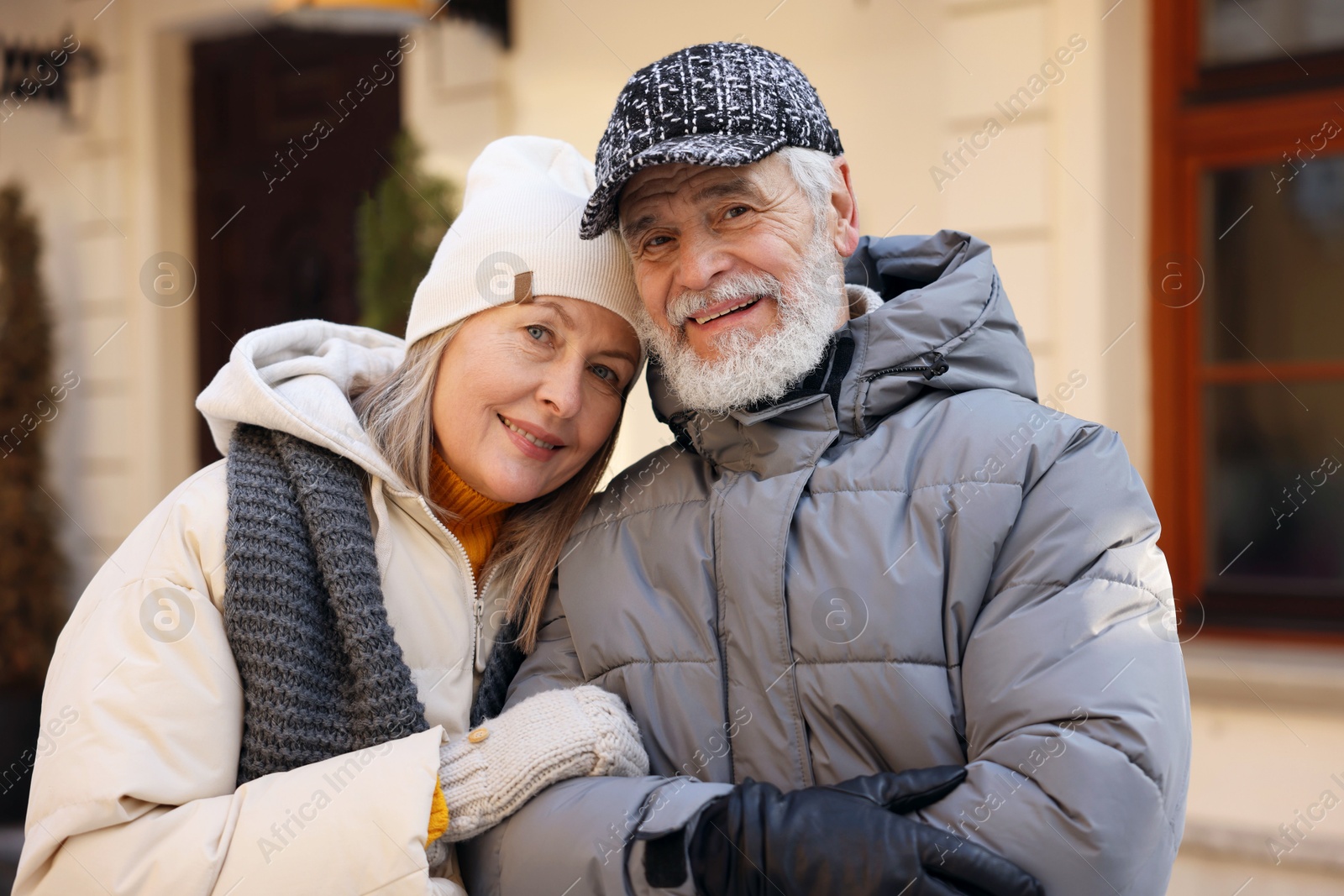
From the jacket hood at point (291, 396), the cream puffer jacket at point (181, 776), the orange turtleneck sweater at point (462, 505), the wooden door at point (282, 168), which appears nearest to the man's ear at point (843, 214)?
the orange turtleneck sweater at point (462, 505)

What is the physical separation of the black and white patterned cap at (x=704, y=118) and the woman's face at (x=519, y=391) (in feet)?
0.53

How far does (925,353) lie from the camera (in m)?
1.63

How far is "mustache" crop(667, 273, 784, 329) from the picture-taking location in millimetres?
1734

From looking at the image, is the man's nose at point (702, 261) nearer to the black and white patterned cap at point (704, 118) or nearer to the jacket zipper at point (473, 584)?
the black and white patterned cap at point (704, 118)

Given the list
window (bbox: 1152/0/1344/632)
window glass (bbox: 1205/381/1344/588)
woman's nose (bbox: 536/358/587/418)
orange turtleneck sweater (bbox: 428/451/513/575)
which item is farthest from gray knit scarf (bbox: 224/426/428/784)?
window glass (bbox: 1205/381/1344/588)

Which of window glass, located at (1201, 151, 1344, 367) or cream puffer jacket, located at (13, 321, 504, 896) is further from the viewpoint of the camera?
window glass, located at (1201, 151, 1344, 367)

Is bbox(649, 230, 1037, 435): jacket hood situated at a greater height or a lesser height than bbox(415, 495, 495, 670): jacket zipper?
greater

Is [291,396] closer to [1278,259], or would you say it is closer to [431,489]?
[431,489]

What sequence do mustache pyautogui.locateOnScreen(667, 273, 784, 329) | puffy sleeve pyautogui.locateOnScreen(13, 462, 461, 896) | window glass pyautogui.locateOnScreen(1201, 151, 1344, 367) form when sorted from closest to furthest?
puffy sleeve pyautogui.locateOnScreen(13, 462, 461, 896), mustache pyautogui.locateOnScreen(667, 273, 784, 329), window glass pyautogui.locateOnScreen(1201, 151, 1344, 367)

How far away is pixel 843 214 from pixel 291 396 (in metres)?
0.94

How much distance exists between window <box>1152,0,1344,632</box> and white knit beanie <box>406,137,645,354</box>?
241 cm

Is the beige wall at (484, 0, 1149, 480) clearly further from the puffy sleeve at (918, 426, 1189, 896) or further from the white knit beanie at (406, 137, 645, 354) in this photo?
the puffy sleeve at (918, 426, 1189, 896)

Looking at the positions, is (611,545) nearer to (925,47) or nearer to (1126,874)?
(1126,874)

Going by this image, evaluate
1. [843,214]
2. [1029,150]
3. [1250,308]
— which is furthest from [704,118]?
[1250,308]
